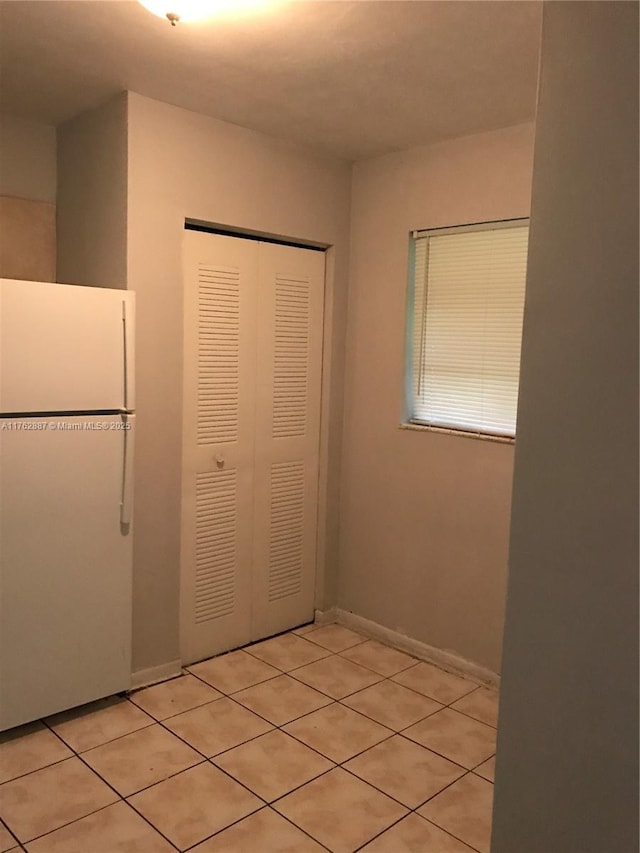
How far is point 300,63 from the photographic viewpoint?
239 centimetres

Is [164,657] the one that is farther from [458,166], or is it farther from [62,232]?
[458,166]

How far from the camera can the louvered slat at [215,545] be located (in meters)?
3.20

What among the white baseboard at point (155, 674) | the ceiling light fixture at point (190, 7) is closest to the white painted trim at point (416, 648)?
the white baseboard at point (155, 674)

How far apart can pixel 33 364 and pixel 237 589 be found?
1520mm

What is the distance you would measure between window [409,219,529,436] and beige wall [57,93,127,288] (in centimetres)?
141

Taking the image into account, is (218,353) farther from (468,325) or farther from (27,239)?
(468,325)

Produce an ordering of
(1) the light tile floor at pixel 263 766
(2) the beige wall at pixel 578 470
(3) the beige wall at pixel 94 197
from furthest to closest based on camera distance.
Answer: (3) the beige wall at pixel 94 197 → (1) the light tile floor at pixel 263 766 → (2) the beige wall at pixel 578 470

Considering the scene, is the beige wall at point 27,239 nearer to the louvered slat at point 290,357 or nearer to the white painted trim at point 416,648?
the louvered slat at point 290,357

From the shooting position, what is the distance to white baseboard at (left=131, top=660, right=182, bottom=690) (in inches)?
116

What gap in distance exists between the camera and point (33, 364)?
242 cm

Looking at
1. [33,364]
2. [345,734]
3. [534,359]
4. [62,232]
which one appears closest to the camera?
[534,359]

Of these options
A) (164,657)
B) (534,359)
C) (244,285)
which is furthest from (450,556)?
(534,359)

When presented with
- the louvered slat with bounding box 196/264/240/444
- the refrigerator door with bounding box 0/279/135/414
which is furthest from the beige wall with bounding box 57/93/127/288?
the louvered slat with bounding box 196/264/240/444

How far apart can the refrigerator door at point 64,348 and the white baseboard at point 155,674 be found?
3.86 ft
